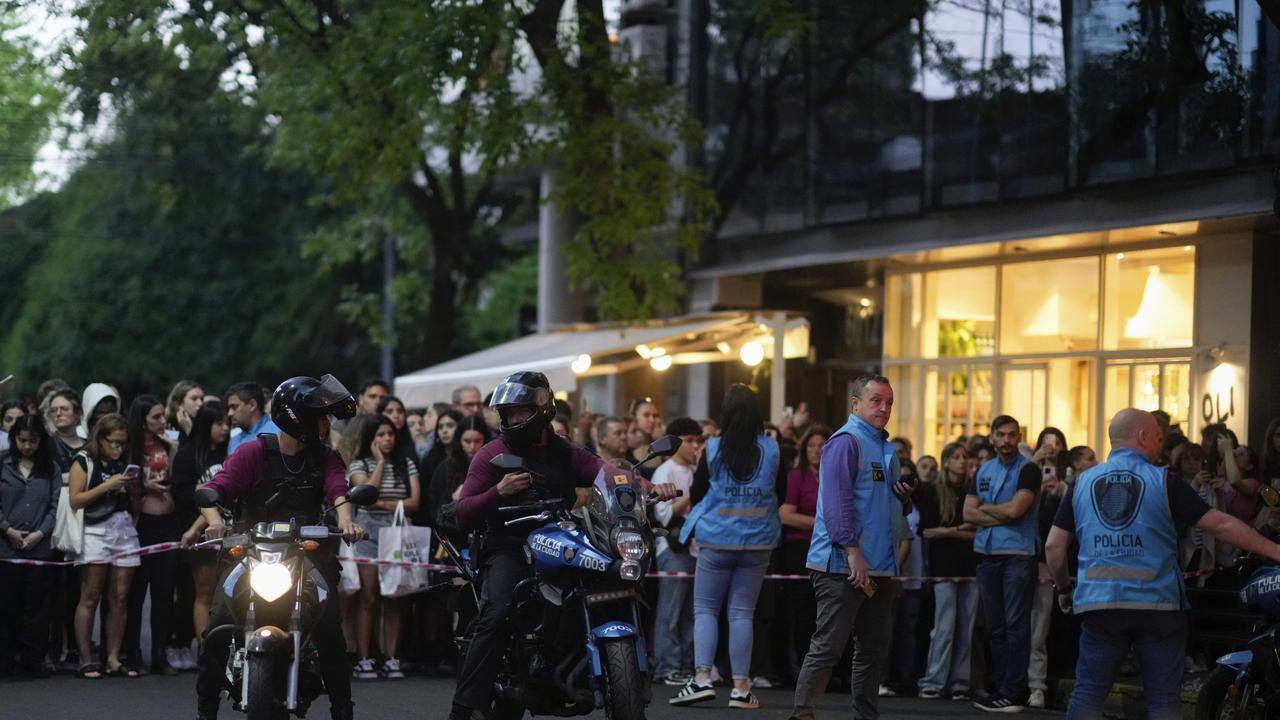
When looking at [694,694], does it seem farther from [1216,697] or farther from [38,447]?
[38,447]

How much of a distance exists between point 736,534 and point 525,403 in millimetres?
3648

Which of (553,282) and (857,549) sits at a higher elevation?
(553,282)

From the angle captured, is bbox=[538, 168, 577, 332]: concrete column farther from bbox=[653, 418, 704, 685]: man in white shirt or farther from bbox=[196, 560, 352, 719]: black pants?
bbox=[196, 560, 352, 719]: black pants

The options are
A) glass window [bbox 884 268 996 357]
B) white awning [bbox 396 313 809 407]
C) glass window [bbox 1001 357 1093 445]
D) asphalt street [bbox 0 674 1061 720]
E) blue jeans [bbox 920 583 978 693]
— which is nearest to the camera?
asphalt street [bbox 0 674 1061 720]

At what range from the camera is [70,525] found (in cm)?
1349

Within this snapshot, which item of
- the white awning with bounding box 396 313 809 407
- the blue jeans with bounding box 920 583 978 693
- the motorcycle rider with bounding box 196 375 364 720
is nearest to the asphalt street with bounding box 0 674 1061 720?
the blue jeans with bounding box 920 583 978 693

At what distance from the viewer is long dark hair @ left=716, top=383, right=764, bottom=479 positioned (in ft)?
40.7

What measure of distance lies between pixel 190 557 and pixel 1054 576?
7.22 metres

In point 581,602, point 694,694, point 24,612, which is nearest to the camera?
point 581,602

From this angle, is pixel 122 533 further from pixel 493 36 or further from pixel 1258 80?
pixel 1258 80

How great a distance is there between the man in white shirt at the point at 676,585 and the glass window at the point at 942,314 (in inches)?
337

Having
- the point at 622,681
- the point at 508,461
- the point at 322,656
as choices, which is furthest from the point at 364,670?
the point at 622,681

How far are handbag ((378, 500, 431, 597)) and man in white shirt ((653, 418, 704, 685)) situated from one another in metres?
1.78

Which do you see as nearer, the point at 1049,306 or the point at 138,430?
the point at 138,430
